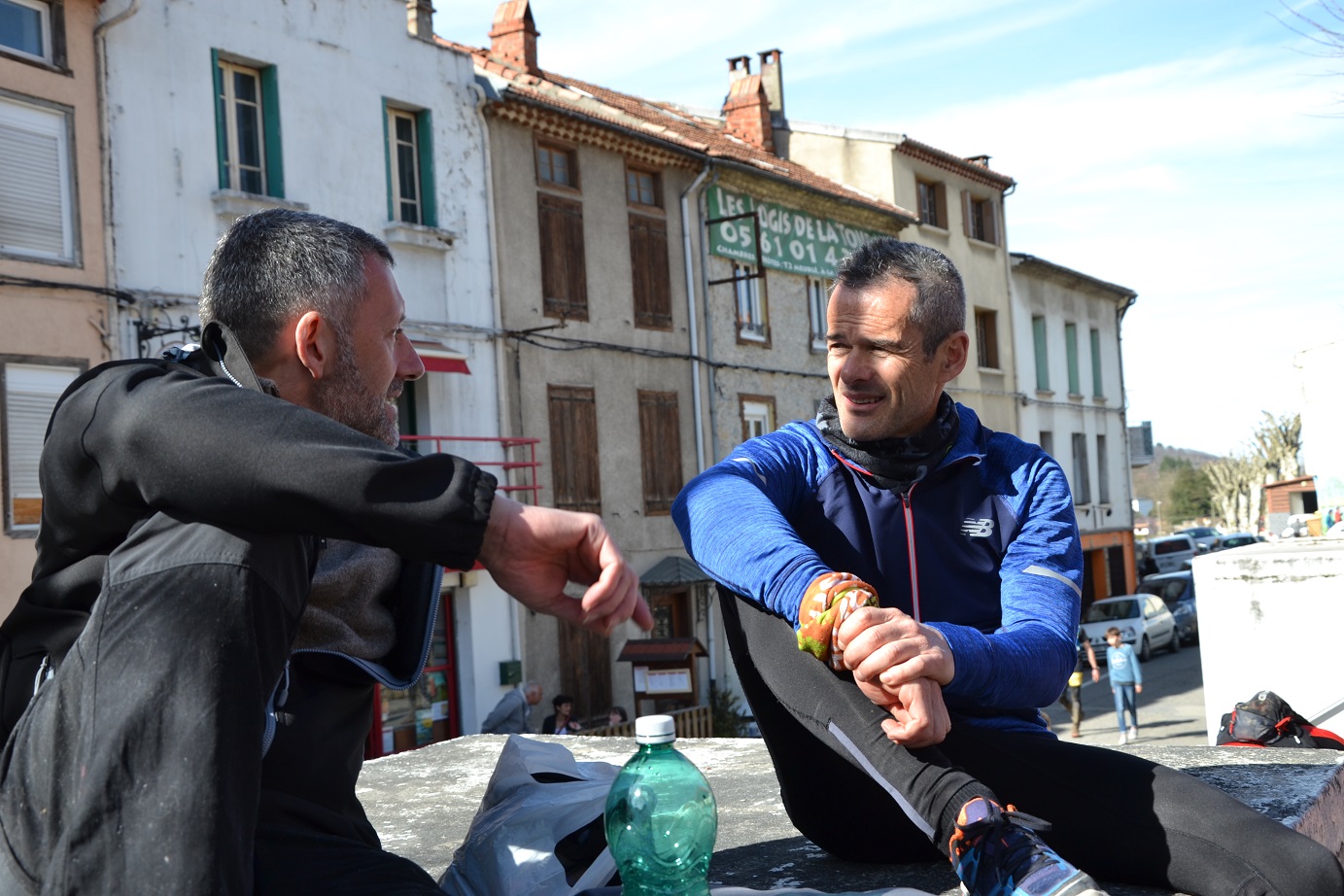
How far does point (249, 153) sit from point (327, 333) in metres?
12.3

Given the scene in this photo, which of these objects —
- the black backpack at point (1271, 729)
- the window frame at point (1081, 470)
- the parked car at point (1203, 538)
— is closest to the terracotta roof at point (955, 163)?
the window frame at point (1081, 470)

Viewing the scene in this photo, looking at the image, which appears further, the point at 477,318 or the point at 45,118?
the point at 477,318

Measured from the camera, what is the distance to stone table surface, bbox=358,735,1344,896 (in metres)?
2.74

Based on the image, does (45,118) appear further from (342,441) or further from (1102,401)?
(1102,401)

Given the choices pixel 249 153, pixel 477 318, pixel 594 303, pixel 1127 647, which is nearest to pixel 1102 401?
pixel 1127 647

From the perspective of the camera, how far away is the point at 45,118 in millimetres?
11609

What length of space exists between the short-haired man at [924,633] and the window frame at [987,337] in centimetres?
2556

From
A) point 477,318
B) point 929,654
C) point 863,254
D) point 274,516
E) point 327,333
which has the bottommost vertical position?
point 929,654

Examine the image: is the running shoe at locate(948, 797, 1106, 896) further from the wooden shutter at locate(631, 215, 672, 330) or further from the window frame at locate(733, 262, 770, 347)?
the window frame at locate(733, 262, 770, 347)

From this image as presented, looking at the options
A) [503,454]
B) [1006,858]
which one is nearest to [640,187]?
[503,454]

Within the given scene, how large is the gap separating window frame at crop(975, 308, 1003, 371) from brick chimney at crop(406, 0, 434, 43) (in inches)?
602

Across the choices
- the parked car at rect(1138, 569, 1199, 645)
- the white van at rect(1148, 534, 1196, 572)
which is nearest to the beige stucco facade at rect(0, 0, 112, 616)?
the parked car at rect(1138, 569, 1199, 645)

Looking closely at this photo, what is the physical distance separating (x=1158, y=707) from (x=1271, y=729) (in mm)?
15509

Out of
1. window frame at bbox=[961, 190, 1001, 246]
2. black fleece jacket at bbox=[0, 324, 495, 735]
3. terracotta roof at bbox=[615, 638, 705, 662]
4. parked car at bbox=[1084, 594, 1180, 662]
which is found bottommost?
parked car at bbox=[1084, 594, 1180, 662]
